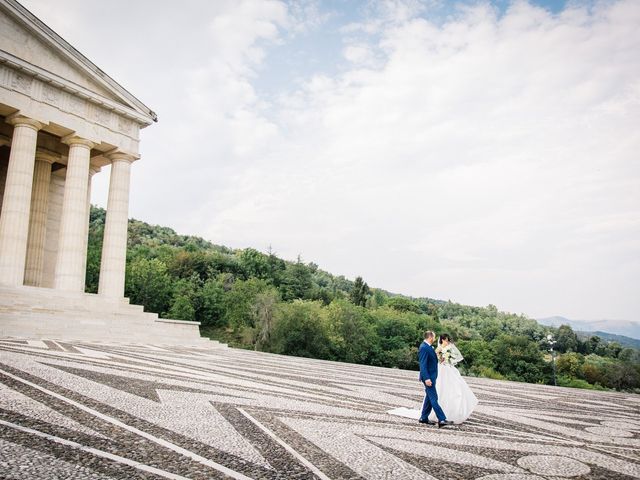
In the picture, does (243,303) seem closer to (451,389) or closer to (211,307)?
(211,307)

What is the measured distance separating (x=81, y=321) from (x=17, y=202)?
8807 millimetres

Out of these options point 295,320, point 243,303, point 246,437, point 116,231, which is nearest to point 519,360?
point 295,320

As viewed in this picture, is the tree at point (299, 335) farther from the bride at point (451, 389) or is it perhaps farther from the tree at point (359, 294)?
the tree at point (359, 294)

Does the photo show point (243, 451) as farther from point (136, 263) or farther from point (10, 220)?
point (136, 263)

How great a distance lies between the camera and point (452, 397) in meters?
7.99

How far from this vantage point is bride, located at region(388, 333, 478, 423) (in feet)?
25.8

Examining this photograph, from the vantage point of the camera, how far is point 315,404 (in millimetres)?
8375

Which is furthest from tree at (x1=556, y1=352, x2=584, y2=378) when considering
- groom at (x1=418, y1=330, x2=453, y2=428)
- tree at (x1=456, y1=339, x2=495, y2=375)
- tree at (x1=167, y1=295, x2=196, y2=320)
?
groom at (x1=418, y1=330, x2=453, y2=428)

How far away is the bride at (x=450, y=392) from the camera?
7879mm

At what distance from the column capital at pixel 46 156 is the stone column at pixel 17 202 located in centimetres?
507

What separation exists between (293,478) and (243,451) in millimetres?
917

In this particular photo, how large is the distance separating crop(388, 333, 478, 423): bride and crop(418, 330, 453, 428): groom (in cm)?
26

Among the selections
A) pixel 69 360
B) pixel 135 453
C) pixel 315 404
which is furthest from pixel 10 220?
pixel 135 453

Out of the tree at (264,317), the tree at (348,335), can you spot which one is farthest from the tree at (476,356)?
the tree at (264,317)
